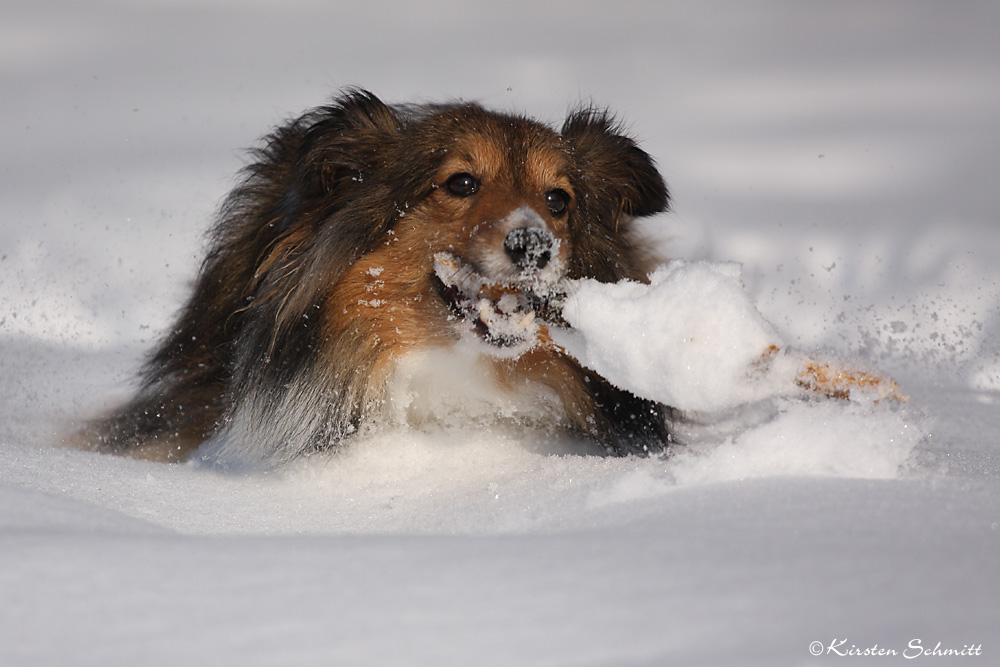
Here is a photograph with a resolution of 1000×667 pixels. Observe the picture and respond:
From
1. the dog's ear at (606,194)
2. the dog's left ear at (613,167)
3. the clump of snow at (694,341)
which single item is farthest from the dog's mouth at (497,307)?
the dog's left ear at (613,167)

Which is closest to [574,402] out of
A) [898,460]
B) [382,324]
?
[382,324]

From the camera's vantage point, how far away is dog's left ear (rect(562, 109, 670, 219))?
3461mm

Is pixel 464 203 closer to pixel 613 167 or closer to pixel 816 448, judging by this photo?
pixel 613 167

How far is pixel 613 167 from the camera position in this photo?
3543 millimetres

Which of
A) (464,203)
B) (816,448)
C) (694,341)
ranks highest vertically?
(464,203)

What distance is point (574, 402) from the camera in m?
3.31

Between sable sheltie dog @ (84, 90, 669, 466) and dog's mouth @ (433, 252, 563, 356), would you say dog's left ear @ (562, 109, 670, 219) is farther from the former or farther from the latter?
dog's mouth @ (433, 252, 563, 356)

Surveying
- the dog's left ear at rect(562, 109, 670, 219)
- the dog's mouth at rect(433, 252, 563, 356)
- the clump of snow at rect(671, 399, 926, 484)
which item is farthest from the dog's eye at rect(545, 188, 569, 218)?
the clump of snow at rect(671, 399, 926, 484)

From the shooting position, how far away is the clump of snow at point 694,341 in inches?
91.6

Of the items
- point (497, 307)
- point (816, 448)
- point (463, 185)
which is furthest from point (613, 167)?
point (816, 448)

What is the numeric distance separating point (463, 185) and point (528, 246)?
42 cm

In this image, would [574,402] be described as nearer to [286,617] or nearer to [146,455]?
Answer: [146,455]

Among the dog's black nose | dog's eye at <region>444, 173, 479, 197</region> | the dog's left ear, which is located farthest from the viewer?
the dog's left ear

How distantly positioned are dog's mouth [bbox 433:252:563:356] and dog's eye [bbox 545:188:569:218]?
1.13 feet
